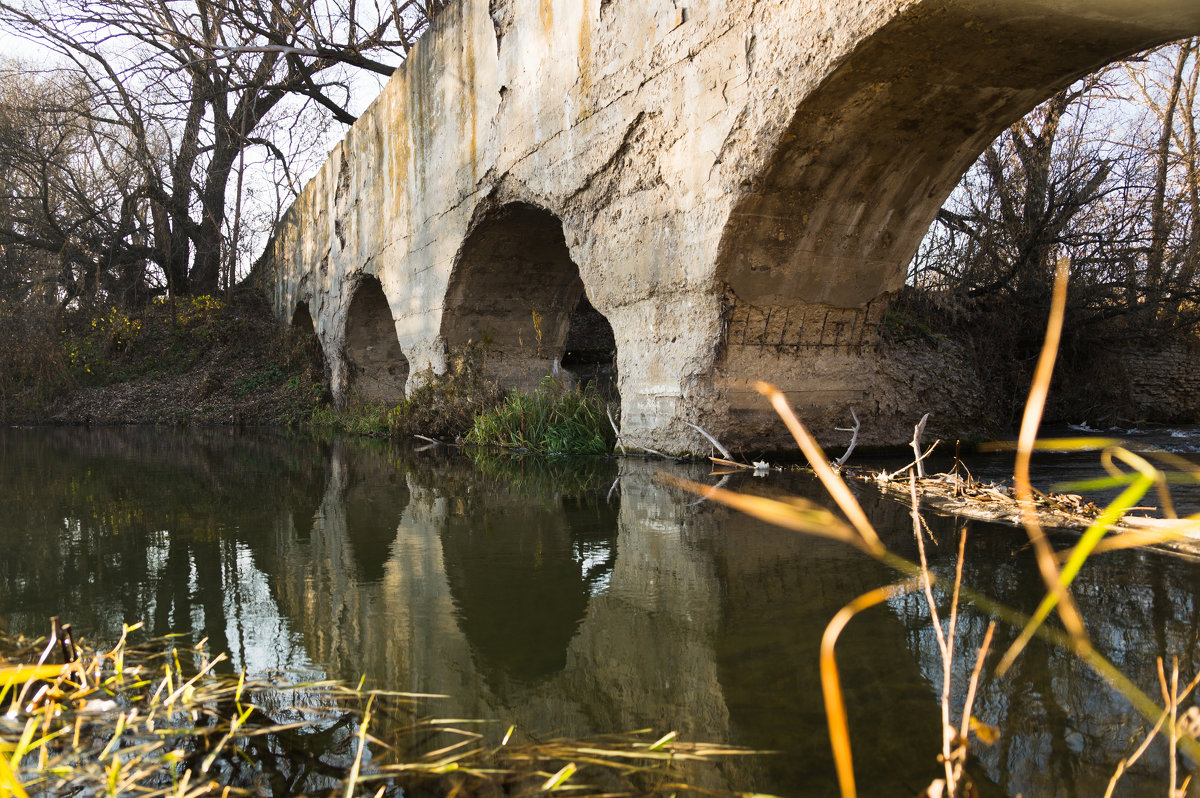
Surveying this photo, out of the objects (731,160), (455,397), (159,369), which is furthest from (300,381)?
(731,160)

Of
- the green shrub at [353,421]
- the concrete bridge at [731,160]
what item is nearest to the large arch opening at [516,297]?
the concrete bridge at [731,160]

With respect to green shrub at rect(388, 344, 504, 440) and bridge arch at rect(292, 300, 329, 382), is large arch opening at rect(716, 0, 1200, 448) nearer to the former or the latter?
green shrub at rect(388, 344, 504, 440)

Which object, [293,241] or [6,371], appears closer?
[6,371]

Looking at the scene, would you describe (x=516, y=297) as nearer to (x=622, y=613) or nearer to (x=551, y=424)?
(x=551, y=424)

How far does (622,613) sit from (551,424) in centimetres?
436

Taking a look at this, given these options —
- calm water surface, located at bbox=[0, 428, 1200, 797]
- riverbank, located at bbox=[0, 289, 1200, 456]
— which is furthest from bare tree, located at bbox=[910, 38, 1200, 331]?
calm water surface, located at bbox=[0, 428, 1200, 797]

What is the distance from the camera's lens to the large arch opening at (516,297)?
736cm

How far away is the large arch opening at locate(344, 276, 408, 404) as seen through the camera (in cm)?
1117

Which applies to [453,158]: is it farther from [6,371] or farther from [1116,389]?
[6,371]

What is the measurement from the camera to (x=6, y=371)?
12.6m

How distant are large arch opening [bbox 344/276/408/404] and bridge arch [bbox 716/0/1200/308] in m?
7.58

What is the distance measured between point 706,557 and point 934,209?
308 centimetres

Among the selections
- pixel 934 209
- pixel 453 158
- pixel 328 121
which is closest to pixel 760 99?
pixel 934 209

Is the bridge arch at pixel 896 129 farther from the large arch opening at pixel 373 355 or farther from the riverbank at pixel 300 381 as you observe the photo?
the large arch opening at pixel 373 355
